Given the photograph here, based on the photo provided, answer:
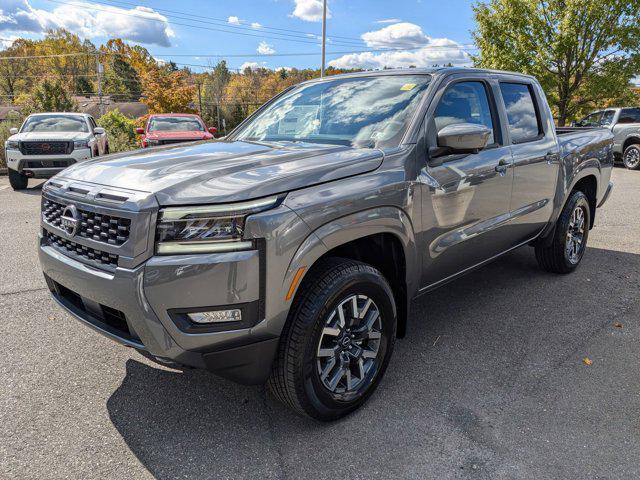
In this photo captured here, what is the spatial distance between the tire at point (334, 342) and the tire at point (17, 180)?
1027cm

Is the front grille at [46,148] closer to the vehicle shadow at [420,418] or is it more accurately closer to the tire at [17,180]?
the tire at [17,180]

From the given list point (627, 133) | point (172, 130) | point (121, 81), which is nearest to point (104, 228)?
point (172, 130)

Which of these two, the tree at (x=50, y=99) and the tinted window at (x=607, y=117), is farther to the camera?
the tree at (x=50, y=99)

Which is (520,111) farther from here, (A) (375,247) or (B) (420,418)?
(B) (420,418)

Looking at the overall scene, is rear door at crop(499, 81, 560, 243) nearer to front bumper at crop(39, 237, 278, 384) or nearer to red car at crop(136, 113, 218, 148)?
front bumper at crop(39, 237, 278, 384)

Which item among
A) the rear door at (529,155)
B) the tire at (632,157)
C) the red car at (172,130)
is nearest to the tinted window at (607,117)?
the tire at (632,157)

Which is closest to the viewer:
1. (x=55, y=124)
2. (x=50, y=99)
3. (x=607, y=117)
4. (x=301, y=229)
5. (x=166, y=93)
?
(x=301, y=229)

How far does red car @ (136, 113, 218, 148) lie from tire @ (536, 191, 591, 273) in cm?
974

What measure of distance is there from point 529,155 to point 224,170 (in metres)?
2.67

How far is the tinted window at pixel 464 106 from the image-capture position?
316 cm

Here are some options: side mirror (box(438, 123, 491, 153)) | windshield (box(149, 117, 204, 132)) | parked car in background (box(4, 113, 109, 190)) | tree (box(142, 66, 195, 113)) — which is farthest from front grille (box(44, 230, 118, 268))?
tree (box(142, 66, 195, 113))

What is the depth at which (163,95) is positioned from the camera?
131 ft

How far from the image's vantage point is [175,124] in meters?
14.1

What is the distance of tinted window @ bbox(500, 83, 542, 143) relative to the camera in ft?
12.8
